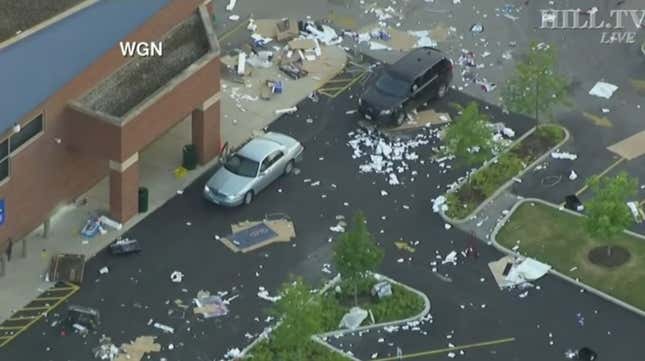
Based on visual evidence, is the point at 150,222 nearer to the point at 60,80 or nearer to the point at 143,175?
the point at 143,175

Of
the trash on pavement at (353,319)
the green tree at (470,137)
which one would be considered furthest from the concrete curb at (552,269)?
the trash on pavement at (353,319)

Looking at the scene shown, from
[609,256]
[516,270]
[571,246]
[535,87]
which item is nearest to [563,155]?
[535,87]

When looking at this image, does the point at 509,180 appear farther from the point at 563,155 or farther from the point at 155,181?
the point at 155,181

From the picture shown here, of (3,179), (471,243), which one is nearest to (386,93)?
(471,243)

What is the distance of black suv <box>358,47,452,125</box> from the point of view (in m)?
50.7

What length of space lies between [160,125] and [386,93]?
381 inches

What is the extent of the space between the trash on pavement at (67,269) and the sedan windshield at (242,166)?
6.37 meters

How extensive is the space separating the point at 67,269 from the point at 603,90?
22424 mm

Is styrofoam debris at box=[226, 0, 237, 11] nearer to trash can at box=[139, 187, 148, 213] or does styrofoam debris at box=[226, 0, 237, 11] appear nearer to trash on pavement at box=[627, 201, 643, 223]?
trash can at box=[139, 187, 148, 213]

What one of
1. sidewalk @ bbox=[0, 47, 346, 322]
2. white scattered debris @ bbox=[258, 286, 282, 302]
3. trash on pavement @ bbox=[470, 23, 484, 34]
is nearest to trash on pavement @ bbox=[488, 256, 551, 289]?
white scattered debris @ bbox=[258, 286, 282, 302]

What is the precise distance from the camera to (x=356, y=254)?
40.6 metres

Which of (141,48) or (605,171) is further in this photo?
(605,171)

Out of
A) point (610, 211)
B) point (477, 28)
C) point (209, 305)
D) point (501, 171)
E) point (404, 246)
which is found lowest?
point (209, 305)

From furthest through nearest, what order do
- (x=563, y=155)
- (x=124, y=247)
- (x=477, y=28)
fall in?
1. (x=477, y=28)
2. (x=563, y=155)
3. (x=124, y=247)
